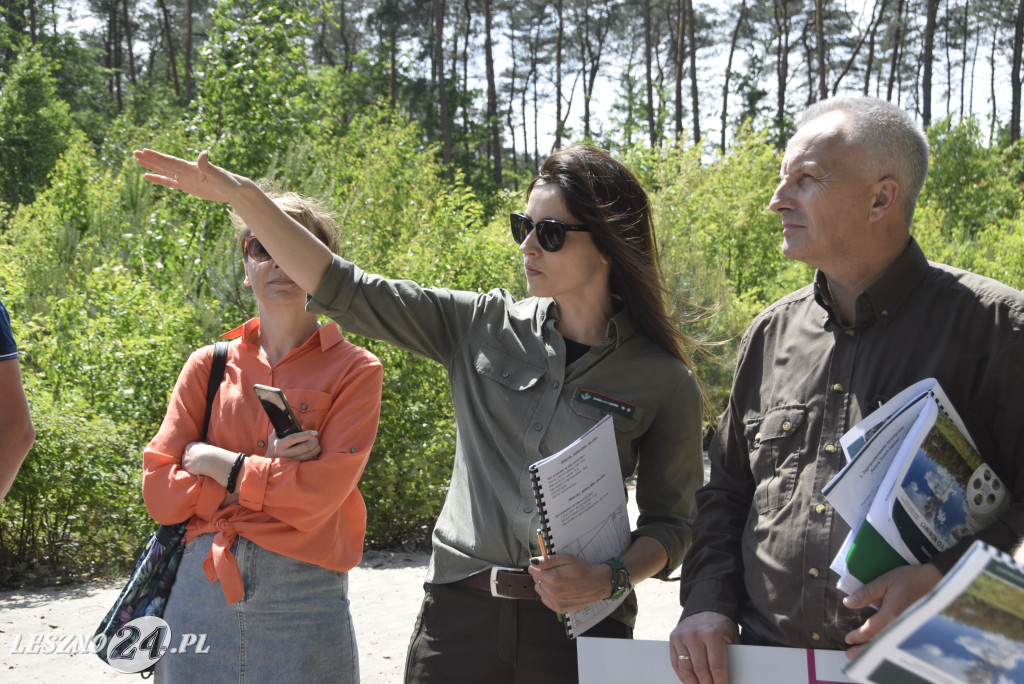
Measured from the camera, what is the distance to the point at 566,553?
1990 millimetres

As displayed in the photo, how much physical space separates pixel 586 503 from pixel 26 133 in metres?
26.6

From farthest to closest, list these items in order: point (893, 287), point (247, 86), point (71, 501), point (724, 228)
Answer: point (724, 228), point (247, 86), point (71, 501), point (893, 287)

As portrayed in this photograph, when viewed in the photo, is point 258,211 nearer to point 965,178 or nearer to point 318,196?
point 318,196

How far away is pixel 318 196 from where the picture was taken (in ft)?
30.5

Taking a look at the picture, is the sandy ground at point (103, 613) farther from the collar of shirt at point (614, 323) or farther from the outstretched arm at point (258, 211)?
the outstretched arm at point (258, 211)

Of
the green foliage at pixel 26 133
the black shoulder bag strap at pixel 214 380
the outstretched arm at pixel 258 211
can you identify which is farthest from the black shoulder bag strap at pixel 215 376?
the green foliage at pixel 26 133

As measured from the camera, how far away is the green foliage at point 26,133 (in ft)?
78.6

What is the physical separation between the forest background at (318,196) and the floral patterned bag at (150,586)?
1622 mm

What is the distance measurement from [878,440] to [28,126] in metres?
27.2

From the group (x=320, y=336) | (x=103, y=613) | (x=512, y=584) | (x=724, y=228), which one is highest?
(x=320, y=336)

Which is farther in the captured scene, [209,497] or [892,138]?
[209,497]

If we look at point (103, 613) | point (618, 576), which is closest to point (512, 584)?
point (618, 576)

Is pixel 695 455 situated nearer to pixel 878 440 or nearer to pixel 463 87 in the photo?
pixel 878 440

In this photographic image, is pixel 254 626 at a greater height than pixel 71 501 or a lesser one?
greater
